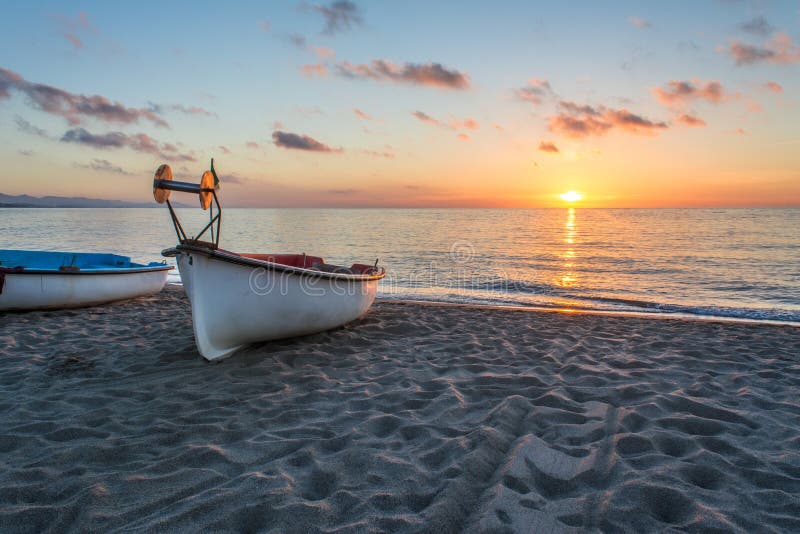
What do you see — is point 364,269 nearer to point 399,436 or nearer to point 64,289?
point 64,289

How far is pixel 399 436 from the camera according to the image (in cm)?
386

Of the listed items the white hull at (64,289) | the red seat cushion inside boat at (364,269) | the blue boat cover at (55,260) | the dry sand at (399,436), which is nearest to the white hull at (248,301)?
the dry sand at (399,436)

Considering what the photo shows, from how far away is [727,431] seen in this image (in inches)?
154

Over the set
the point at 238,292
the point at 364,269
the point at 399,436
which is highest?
the point at 238,292

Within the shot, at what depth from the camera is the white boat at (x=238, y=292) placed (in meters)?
5.48

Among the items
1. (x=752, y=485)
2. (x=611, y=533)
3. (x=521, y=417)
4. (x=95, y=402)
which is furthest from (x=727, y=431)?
(x=95, y=402)

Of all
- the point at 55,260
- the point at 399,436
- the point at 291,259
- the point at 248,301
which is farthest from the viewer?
the point at 55,260

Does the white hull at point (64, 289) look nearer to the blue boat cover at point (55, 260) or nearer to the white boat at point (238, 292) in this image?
the blue boat cover at point (55, 260)

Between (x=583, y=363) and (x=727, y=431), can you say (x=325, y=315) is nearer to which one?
(x=583, y=363)

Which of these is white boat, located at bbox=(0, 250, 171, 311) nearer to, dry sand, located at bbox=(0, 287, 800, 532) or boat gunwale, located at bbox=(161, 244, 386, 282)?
dry sand, located at bbox=(0, 287, 800, 532)

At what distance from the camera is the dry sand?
2795 mm

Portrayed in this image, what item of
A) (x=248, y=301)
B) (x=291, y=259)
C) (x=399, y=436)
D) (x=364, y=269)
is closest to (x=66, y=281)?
(x=291, y=259)

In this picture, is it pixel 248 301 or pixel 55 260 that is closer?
pixel 248 301

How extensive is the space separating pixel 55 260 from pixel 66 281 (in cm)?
228
